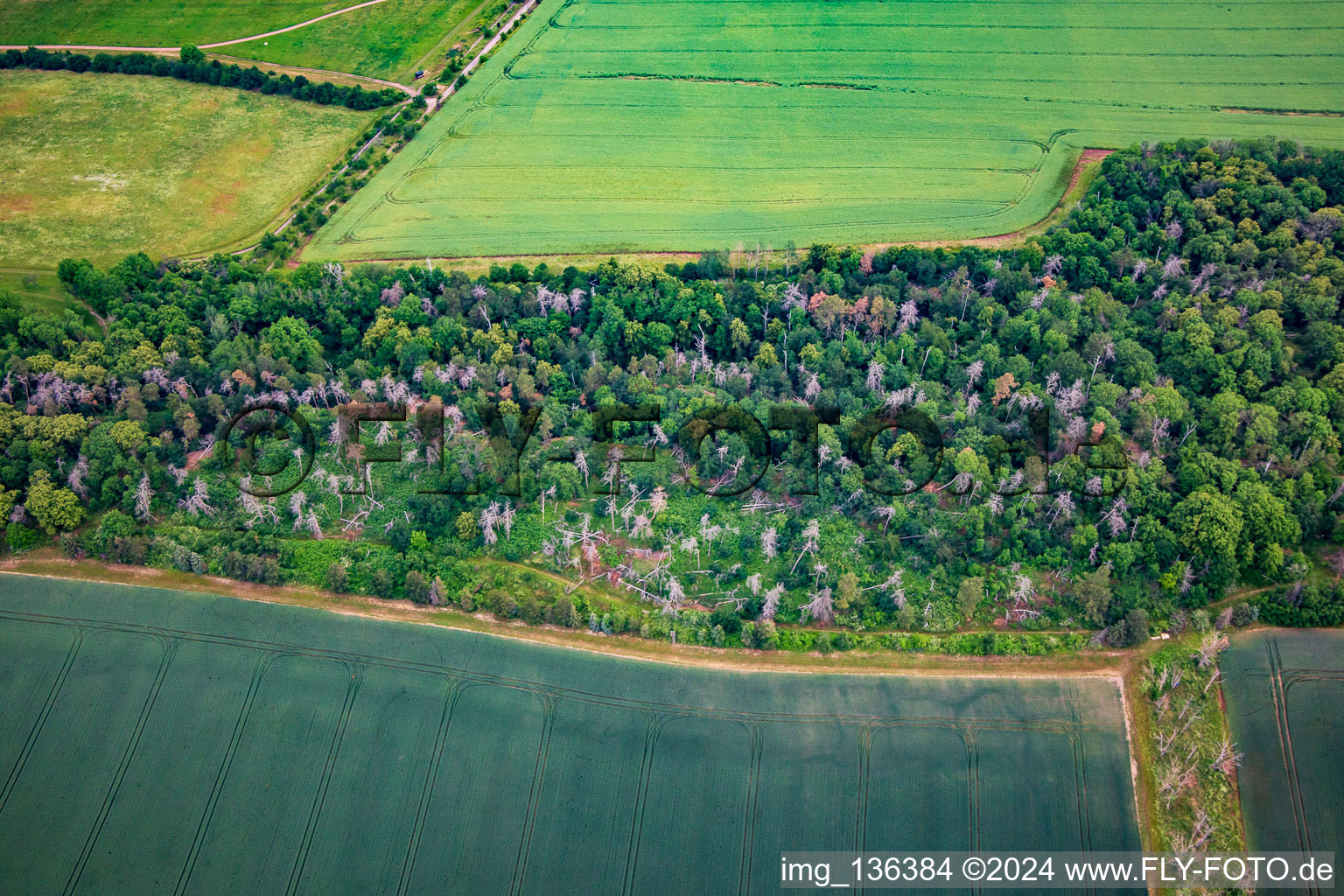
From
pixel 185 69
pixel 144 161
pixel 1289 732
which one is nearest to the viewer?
pixel 1289 732

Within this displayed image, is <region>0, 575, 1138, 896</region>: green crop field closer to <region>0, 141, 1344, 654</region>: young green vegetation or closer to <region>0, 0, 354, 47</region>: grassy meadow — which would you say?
<region>0, 141, 1344, 654</region>: young green vegetation

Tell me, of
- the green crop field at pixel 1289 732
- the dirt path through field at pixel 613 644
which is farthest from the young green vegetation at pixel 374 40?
the green crop field at pixel 1289 732

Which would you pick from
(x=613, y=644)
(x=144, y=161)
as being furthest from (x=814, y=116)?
(x=144, y=161)

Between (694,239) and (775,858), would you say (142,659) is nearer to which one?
(775,858)

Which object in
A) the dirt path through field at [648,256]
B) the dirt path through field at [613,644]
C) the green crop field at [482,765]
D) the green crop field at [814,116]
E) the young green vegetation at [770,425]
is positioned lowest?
the green crop field at [482,765]

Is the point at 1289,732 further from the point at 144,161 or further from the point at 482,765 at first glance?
the point at 144,161

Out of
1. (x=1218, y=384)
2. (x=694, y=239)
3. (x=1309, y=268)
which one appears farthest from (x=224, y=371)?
(x=1309, y=268)

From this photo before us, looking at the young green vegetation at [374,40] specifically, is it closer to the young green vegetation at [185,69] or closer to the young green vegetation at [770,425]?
the young green vegetation at [185,69]
